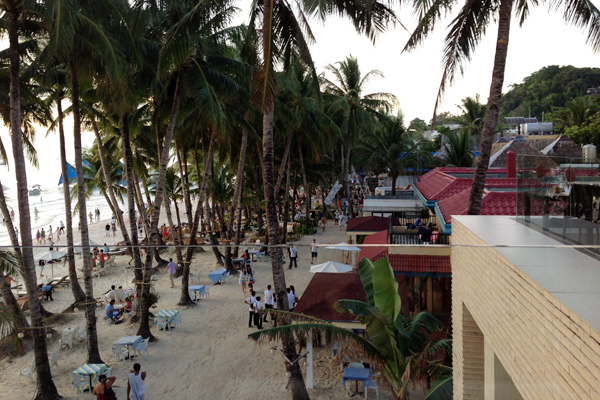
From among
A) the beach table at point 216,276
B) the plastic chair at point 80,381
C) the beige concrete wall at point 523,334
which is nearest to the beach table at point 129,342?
the plastic chair at point 80,381

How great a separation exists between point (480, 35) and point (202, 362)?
1074cm

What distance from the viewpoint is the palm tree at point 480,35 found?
8859 mm

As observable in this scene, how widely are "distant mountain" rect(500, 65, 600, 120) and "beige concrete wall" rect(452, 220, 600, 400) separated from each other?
6091cm

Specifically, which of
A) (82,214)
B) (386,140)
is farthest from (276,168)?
(82,214)

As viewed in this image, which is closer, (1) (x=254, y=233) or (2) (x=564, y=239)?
(2) (x=564, y=239)

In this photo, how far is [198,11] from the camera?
35.2ft

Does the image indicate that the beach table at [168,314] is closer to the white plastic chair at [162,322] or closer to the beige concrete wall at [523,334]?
the white plastic chair at [162,322]

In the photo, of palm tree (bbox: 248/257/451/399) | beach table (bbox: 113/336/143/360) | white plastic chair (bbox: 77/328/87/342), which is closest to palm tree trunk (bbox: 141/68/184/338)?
beach table (bbox: 113/336/143/360)

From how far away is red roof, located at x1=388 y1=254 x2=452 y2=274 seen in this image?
12852 mm

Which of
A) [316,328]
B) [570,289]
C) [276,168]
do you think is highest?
[276,168]

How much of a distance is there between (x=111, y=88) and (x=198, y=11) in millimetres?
3112

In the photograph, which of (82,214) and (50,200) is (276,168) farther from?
(50,200)

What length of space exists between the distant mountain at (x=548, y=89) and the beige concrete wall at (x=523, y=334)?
200ft

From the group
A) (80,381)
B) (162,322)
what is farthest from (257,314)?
(80,381)
